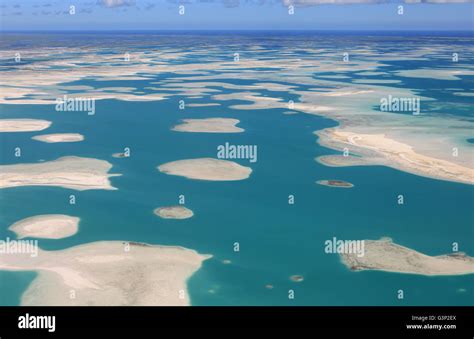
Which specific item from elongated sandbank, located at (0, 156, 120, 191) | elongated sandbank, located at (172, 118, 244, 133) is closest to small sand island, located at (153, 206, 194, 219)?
elongated sandbank, located at (0, 156, 120, 191)

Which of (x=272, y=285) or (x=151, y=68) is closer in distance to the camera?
(x=272, y=285)

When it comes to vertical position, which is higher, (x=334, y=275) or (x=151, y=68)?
(x=151, y=68)

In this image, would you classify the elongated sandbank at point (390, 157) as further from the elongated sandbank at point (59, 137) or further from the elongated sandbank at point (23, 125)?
the elongated sandbank at point (23, 125)

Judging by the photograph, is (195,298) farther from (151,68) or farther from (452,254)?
(151,68)

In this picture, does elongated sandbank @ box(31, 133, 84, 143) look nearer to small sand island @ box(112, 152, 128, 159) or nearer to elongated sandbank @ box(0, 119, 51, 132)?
elongated sandbank @ box(0, 119, 51, 132)

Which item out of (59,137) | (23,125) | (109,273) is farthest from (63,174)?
(23,125)

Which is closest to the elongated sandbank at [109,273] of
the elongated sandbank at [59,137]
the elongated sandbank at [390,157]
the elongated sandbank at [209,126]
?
the elongated sandbank at [390,157]

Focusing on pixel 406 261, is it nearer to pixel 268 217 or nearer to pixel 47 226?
pixel 268 217

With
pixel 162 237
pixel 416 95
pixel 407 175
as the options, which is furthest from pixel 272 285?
pixel 416 95

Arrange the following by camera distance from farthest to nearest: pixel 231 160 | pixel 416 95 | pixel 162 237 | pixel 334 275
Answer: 1. pixel 416 95
2. pixel 231 160
3. pixel 162 237
4. pixel 334 275
